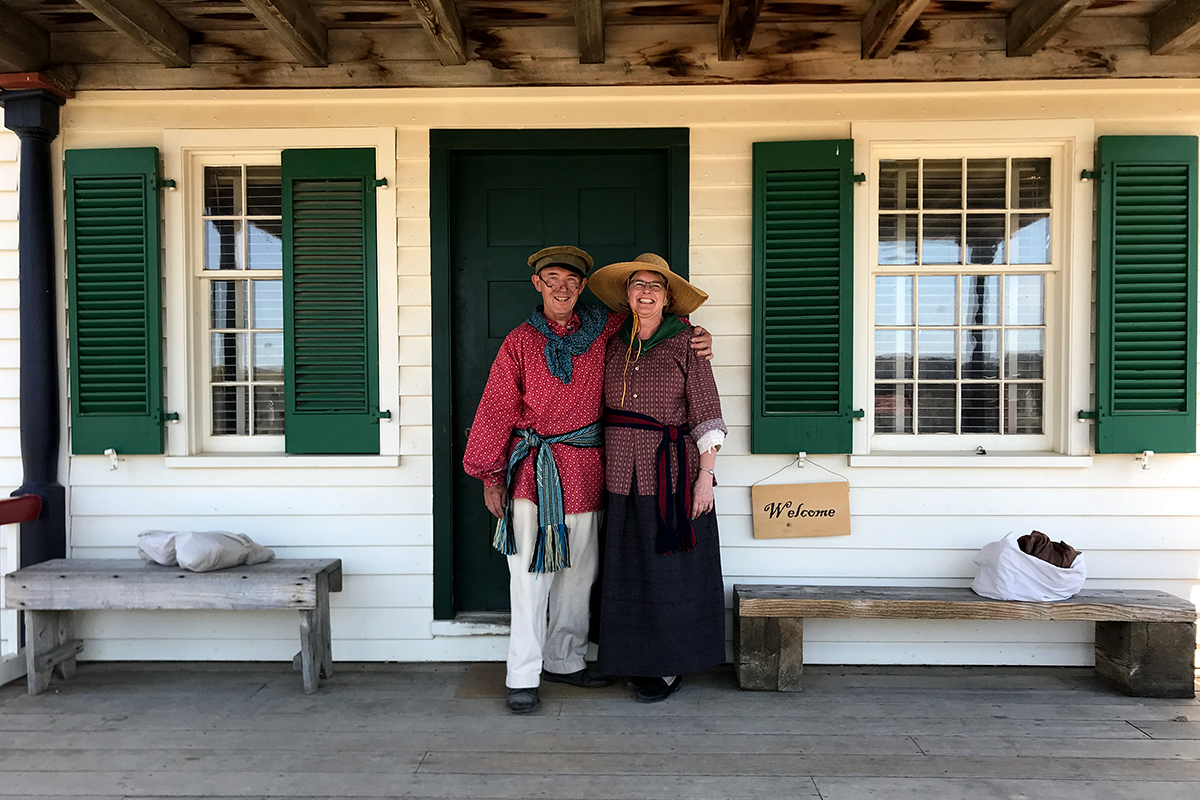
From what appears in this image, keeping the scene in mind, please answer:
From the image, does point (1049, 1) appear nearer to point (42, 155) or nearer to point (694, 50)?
point (694, 50)

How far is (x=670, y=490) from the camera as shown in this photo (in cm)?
301

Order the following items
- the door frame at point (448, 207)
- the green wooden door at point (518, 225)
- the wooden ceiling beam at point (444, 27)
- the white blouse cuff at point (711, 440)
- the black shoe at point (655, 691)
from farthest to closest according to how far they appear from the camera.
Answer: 1. the green wooden door at point (518, 225)
2. the door frame at point (448, 207)
3. the black shoe at point (655, 691)
4. the white blouse cuff at point (711, 440)
5. the wooden ceiling beam at point (444, 27)

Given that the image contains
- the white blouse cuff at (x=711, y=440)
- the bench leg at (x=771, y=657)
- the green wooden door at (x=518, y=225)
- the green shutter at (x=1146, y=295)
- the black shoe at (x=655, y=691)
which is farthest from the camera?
the green wooden door at (x=518, y=225)

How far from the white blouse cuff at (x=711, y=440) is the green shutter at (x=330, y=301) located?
4.86ft

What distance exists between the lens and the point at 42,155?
3.45 meters

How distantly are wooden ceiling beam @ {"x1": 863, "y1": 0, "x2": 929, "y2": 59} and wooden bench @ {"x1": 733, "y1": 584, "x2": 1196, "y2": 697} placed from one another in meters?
A: 2.27

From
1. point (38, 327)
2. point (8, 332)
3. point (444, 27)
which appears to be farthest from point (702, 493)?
point (8, 332)

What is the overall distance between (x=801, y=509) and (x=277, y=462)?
7.74 ft

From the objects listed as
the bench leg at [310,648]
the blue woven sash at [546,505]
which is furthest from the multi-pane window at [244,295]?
the blue woven sash at [546,505]

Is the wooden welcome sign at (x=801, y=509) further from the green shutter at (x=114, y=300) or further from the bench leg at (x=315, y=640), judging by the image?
the green shutter at (x=114, y=300)

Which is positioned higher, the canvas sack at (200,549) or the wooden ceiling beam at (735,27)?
the wooden ceiling beam at (735,27)

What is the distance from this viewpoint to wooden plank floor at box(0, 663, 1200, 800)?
2475mm

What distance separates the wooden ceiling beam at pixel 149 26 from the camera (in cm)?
291

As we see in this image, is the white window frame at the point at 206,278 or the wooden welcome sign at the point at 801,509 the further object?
the white window frame at the point at 206,278
